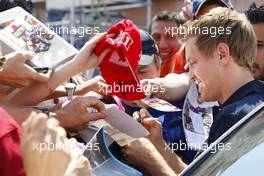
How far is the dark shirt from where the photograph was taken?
1.97 metres

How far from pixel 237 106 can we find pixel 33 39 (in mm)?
899

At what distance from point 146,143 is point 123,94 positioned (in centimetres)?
24

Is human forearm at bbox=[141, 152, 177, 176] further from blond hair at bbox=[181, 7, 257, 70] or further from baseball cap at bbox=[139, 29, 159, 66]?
baseball cap at bbox=[139, 29, 159, 66]

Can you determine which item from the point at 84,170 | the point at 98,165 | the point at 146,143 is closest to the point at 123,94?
the point at 146,143

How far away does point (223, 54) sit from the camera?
2180mm

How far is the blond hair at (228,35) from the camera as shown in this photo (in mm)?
2188

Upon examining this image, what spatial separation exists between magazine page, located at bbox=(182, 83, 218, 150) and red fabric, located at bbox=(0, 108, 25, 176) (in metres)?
1.26

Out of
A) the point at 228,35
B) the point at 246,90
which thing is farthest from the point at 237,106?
the point at 228,35

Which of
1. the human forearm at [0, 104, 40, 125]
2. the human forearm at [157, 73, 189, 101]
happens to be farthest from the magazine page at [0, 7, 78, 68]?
the human forearm at [157, 73, 189, 101]

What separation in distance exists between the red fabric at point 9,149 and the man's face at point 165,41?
3.11 m

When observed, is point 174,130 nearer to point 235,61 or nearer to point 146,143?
point 146,143

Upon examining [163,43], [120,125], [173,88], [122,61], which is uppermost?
[122,61]

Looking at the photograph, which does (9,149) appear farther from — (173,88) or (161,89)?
(173,88)

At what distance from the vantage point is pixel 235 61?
86.2 inches
